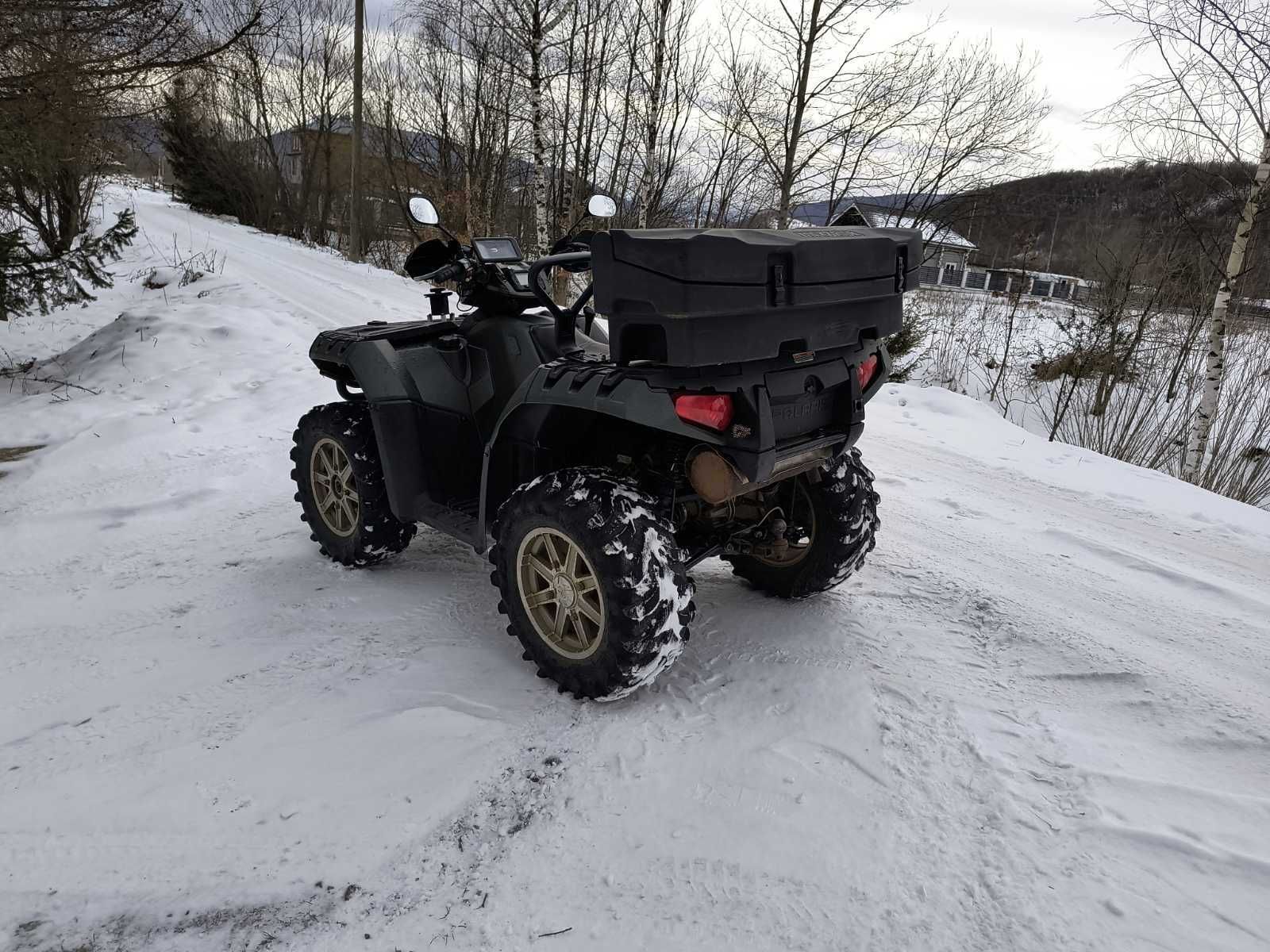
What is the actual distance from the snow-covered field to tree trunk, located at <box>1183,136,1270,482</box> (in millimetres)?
5374

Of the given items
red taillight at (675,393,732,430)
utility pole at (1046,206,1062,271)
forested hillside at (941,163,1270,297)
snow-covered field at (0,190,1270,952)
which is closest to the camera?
snow-covered field at (0,190,1270,952)

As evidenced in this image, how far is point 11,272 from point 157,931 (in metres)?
7.37

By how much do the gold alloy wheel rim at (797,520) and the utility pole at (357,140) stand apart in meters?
19.7

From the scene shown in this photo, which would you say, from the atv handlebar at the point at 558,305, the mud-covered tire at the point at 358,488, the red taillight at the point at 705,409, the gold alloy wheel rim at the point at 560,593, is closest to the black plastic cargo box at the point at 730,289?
the red taillight at the point at 705,409

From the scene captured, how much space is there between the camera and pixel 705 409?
220 cm

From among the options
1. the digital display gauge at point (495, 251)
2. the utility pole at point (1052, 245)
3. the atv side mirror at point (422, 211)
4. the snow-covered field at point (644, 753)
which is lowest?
the snow-covered field at point (644, 753)

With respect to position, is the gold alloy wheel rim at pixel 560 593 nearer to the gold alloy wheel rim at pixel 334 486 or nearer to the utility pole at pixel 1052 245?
the gold alloy wheel rim at pixel 334 486

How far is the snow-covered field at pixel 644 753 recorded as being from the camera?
179 centimetres

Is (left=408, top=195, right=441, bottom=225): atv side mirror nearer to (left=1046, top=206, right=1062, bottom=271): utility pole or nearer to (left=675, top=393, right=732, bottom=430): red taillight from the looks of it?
(left=675, top=393, right=732, bottom=430): red taillight

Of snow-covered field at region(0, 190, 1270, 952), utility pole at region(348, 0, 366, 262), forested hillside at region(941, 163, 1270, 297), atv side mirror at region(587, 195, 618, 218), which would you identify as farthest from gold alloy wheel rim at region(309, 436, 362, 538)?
utility pole at region(348, 0, 366, 262)

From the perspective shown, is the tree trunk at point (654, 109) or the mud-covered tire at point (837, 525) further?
the tree trunk at point (654, 109)

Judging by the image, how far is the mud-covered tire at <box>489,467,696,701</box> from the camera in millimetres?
2332

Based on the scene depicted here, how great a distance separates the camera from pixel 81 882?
188 cm

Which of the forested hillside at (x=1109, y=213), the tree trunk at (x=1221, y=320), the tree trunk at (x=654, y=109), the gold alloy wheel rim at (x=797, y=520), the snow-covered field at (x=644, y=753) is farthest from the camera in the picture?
the tree trunk at (x=654, y=109)
